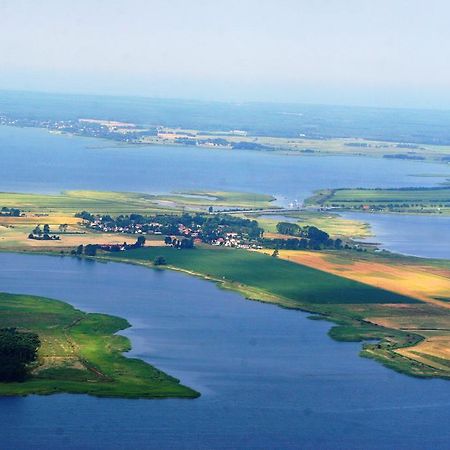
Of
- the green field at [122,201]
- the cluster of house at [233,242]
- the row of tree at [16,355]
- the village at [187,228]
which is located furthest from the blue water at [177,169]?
the row of tree at [16,355]

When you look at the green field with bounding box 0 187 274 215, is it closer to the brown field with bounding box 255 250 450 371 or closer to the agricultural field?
the agricultural field

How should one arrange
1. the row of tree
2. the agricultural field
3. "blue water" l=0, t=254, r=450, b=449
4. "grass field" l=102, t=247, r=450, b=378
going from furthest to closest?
the agricultural field < "grass field" l=102, t=247, r=450, b=378 < the row of tree < "blue water" l=0, t=254, r=450, b=449

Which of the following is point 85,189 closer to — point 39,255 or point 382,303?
point 39,255

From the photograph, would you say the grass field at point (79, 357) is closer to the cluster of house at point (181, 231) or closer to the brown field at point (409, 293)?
the brown field at point (409, 293)

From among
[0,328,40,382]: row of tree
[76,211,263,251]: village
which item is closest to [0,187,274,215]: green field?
[76,211,263,251]: village

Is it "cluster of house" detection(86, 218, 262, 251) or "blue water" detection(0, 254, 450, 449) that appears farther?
"cluster of house" detection(86, 218, 262, 251)

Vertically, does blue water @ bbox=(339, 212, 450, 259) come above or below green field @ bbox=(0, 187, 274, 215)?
above
